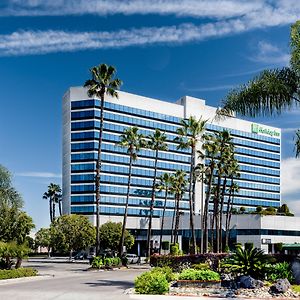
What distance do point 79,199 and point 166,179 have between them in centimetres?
4794

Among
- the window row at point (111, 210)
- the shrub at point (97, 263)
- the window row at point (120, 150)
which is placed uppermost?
the window row at point (120, 150)

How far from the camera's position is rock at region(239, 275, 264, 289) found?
92.7ft

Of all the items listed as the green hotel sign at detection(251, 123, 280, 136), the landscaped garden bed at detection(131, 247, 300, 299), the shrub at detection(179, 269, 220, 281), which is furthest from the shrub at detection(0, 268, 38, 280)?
the green hotel sign at detection(251, 123, 280, 136)

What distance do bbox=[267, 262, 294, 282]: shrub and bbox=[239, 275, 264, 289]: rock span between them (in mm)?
2646

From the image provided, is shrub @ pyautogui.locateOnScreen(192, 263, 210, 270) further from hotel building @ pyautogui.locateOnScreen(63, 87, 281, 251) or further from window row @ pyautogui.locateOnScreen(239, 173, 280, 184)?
window row @ pyautogui.locateOnScreen(239, 173, 280, 184)

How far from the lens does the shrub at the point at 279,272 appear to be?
3122cm

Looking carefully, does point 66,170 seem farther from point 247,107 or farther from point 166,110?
point 247,107

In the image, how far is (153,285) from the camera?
29016 mm

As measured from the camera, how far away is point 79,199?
13800 centimetres

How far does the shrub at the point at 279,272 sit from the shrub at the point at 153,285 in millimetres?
6234

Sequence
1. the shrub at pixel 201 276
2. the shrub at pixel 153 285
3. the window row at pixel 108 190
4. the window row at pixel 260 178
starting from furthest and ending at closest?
the window row at pixel 260 178 → the window row at pixel 108 190 → the shrub at pixel 201 276 → the shrub at pixel 153 285

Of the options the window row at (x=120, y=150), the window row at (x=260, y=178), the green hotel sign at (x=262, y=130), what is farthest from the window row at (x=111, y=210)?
the green hotel sign at (x=262, y=130)

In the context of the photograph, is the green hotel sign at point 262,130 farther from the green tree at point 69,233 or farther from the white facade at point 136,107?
the green tree at point 69,233

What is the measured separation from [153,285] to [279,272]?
764cm
